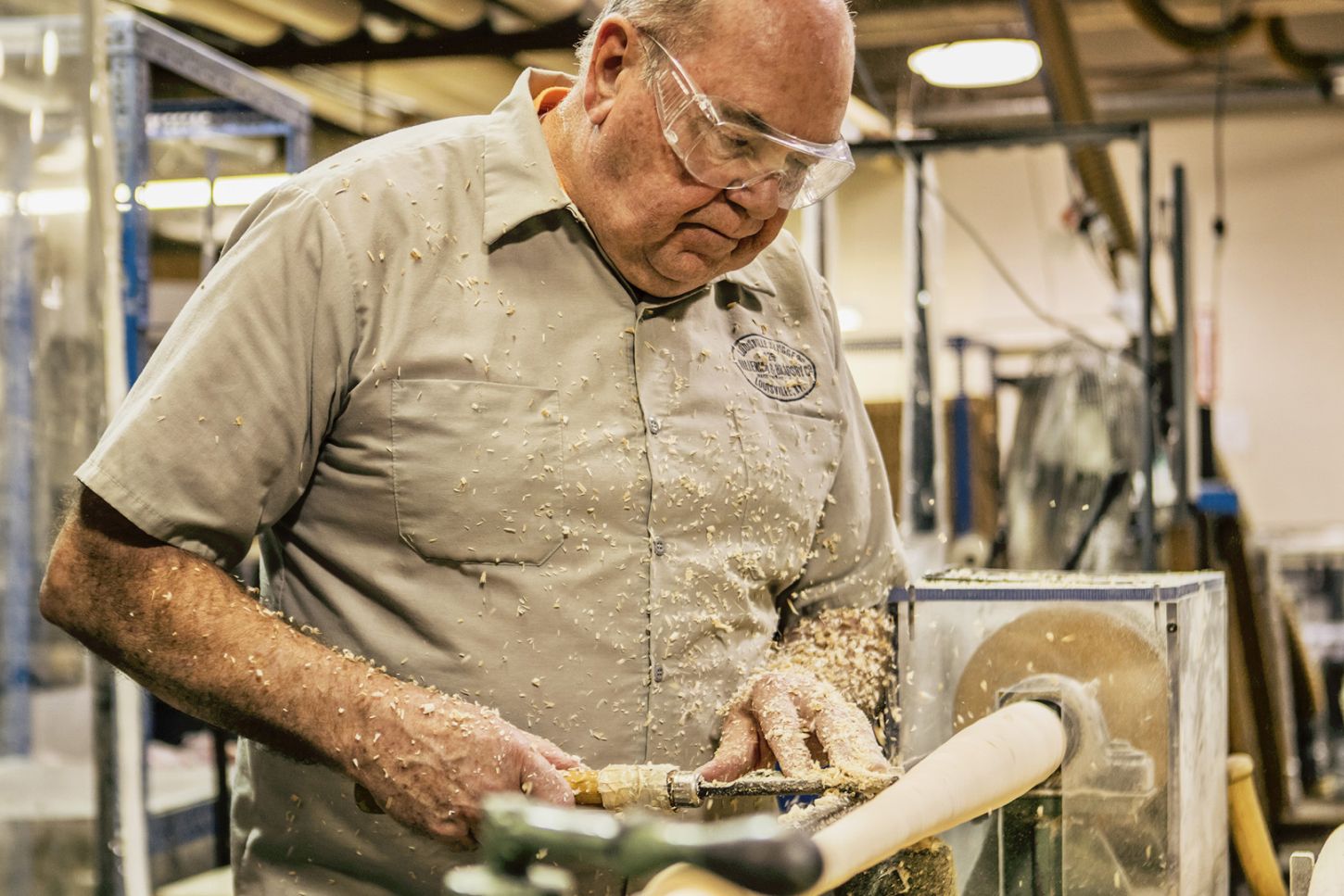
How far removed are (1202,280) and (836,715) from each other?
801cm

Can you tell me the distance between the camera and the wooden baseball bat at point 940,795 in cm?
78

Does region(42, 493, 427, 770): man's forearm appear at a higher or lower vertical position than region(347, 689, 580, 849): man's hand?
higher

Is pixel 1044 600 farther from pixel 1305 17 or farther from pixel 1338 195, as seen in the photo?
pixel 1338 195

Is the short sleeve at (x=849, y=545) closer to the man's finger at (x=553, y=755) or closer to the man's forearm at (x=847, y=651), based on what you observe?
the man's forearm at (x=847, y=651)

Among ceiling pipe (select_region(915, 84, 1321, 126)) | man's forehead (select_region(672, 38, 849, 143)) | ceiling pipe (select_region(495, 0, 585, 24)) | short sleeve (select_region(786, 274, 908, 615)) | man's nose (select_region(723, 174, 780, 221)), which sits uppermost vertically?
ceiling pipe (select_region(915, 84, 1321, 126))

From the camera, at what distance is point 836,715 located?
121 cm

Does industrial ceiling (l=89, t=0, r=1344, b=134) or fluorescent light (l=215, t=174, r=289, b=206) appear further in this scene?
industrial ceiling (l=89, t=0, r=1344, b=134)

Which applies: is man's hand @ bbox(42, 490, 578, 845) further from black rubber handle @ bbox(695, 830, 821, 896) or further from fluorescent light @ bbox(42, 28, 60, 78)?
fluorescent light @ bbox(42, 28, 60, 78)

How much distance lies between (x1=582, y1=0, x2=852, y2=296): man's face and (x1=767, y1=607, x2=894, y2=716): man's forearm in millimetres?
410

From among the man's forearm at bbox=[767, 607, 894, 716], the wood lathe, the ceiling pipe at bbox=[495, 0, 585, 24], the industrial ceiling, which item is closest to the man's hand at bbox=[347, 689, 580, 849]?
the wood lathe

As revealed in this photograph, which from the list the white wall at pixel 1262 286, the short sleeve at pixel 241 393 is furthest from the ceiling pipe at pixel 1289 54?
the short sleeve at pixel 241 393

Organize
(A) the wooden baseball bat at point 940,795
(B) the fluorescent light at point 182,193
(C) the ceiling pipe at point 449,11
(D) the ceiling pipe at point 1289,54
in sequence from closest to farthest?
(A) the wooden baseball bat at point 940,795, (B) the fluorescent light at point 182,193, (C) the ceiling pipe at point 449,11, (D) the ceiling pipe at point 1289,54

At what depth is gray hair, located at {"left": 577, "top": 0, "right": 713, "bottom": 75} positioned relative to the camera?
48.2 inches

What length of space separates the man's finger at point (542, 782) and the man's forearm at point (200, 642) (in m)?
0.13
